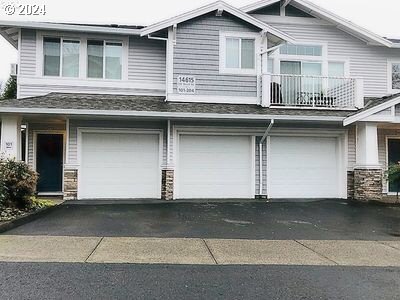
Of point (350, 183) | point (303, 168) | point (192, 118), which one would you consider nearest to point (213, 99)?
point (192, 118)

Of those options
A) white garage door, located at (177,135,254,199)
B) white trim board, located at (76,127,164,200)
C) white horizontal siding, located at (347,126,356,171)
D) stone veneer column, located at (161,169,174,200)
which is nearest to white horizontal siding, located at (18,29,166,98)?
white trim board, located at (76,127,164,200)

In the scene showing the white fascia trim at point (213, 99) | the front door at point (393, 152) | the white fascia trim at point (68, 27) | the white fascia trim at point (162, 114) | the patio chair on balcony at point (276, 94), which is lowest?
the front door at point (393, 152)

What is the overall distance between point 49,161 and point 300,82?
1006cm

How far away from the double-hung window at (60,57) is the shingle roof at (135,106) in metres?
0.88

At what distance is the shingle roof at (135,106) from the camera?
11781mm

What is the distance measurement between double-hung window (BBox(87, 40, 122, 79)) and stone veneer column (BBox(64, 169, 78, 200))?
363 cm

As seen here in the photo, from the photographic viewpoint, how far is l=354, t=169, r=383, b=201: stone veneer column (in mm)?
13117

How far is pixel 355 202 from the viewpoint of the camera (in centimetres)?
1298

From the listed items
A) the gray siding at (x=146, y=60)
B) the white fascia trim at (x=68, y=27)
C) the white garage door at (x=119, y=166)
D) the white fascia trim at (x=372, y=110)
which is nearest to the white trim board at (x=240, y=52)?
the gray siding at (x=146, y=60)

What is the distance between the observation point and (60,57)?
1355 cm

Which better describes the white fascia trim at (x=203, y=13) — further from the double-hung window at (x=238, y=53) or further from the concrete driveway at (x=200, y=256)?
the concrete driveway at (x=200, y=256)

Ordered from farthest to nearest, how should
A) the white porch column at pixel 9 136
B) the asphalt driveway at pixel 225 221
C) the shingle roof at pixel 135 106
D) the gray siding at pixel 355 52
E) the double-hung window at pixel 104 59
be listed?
the gray siding at pixel 355 52, the double-hung window at pixel 104 59, the white porch column at pixel 9 136, the shingle roof at pixel 135 106, the asphalt driveway at pixel 225 221

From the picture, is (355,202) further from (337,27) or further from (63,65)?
(63,65)

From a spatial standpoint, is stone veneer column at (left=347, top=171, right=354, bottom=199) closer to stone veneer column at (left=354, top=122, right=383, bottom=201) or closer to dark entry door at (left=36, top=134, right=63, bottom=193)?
stone veneer column at (left=354, top=122, right=383, bottom=201)
